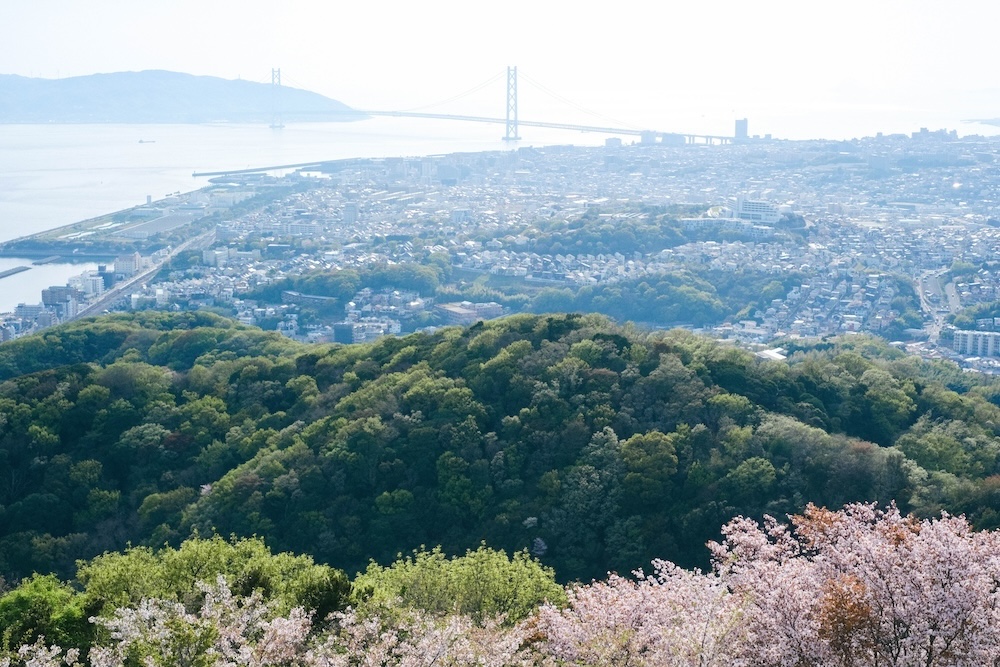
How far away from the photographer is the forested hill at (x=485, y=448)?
31.5 ft

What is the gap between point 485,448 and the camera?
1086cm

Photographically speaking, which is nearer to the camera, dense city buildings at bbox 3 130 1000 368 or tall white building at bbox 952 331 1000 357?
tall white building at bbox 952 331 1000 357

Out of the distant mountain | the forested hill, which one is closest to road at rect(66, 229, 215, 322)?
the forested hill

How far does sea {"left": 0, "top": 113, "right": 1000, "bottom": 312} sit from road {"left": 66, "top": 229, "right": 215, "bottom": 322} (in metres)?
2.31

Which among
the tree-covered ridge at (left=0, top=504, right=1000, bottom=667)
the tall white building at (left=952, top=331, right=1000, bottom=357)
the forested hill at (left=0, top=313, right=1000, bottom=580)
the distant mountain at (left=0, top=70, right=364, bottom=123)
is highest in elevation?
the distant mountain at (left=0, top=70, right=364, bottom=123)

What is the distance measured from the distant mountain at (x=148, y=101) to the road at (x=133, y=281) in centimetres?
4531

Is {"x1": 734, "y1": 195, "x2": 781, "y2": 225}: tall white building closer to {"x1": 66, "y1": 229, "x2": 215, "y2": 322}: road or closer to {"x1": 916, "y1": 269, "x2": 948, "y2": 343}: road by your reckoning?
{"x1": 916, "y1": 269, "x2": 948, "y2": 343}: road

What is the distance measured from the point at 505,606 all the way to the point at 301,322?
19.5 m

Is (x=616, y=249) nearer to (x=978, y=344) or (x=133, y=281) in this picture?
(x=978, y=344)

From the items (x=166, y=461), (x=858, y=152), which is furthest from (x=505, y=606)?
(x=858, y=152)

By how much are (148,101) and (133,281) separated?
58.0 meters

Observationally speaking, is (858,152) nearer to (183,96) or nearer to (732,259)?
(732,259)

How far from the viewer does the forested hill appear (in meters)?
9.61

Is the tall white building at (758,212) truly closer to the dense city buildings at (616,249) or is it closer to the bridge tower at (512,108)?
the dense city buildings at (616,249)
